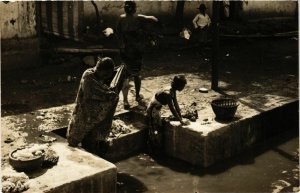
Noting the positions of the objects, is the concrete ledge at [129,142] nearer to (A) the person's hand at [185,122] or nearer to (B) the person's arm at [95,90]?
(A) the person's hand at [185,122]

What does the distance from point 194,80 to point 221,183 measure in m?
4.53

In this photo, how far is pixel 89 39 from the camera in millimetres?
14039

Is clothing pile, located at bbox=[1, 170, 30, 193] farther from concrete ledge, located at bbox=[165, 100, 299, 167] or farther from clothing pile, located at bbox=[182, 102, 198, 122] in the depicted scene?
clothing pile, located at bbox=[182, 102, 198, 122]

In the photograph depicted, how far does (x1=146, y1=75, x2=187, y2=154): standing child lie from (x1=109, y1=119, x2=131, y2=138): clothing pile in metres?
0.43

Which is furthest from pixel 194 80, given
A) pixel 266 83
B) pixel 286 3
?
pixel 286 3

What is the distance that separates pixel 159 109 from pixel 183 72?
4.43m

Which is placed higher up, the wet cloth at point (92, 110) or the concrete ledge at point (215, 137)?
the wet cloth at point (92, 110)

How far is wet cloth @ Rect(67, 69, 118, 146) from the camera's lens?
6.34 m

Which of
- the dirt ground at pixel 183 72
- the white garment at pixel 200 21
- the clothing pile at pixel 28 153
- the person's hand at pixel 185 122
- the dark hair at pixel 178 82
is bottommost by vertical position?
the person's hand at pixel 185 122

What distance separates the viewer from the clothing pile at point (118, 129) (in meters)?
7.98

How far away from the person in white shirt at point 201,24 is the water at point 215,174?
7284 millimetres

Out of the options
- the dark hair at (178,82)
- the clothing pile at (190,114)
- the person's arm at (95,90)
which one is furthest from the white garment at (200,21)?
the person's arm at (95,90)

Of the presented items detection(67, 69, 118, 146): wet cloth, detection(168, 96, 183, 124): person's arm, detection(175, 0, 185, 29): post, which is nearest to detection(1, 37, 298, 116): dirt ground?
detection(175, 0, 185, 29): post

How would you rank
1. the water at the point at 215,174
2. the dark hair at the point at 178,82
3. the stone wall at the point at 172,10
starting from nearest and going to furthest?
the water at the point at 215,174
the dark hair at the point at 178,82
the stone wall at the point at 172,10
